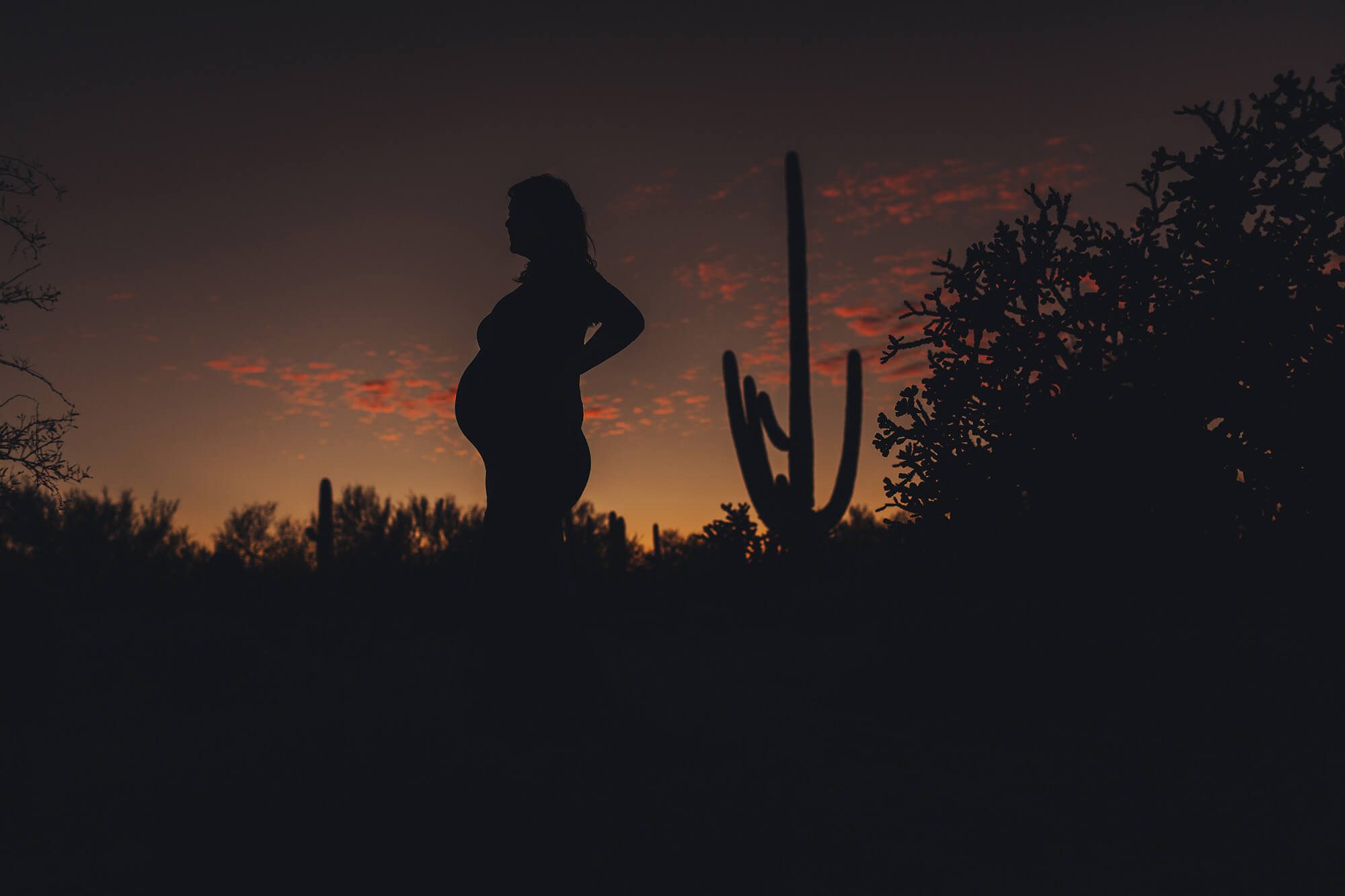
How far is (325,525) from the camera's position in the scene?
21078 millimetres

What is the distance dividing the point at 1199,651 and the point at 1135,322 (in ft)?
6.94

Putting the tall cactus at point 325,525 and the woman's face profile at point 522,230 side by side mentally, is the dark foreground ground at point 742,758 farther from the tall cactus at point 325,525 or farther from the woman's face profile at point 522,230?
the tall cactus at point 325,525

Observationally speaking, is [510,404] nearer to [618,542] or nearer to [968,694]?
[968,694]

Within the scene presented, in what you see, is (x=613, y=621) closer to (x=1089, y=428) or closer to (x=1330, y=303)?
(x=1089, y=428)

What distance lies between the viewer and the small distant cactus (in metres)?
19.7

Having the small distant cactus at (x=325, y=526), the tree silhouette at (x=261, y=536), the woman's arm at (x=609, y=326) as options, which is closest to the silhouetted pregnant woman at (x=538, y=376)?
the woman's arm at (x=609, y=326)

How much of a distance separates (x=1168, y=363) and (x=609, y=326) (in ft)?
9.94

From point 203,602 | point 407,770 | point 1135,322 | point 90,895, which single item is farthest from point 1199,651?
point 203,602

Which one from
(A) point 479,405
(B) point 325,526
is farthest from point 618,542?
(A) point 479,405

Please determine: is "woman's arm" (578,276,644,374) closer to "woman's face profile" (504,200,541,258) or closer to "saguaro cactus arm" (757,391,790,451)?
"woman's face profile" (504,200,541,258)

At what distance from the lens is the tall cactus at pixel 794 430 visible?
1273 centimetres

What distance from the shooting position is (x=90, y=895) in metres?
2.93

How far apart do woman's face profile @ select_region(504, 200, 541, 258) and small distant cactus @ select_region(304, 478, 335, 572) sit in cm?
1480

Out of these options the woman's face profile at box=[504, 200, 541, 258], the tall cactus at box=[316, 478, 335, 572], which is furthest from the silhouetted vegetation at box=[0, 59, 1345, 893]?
the tall cactus at box=[316, 478, 335, 572]
